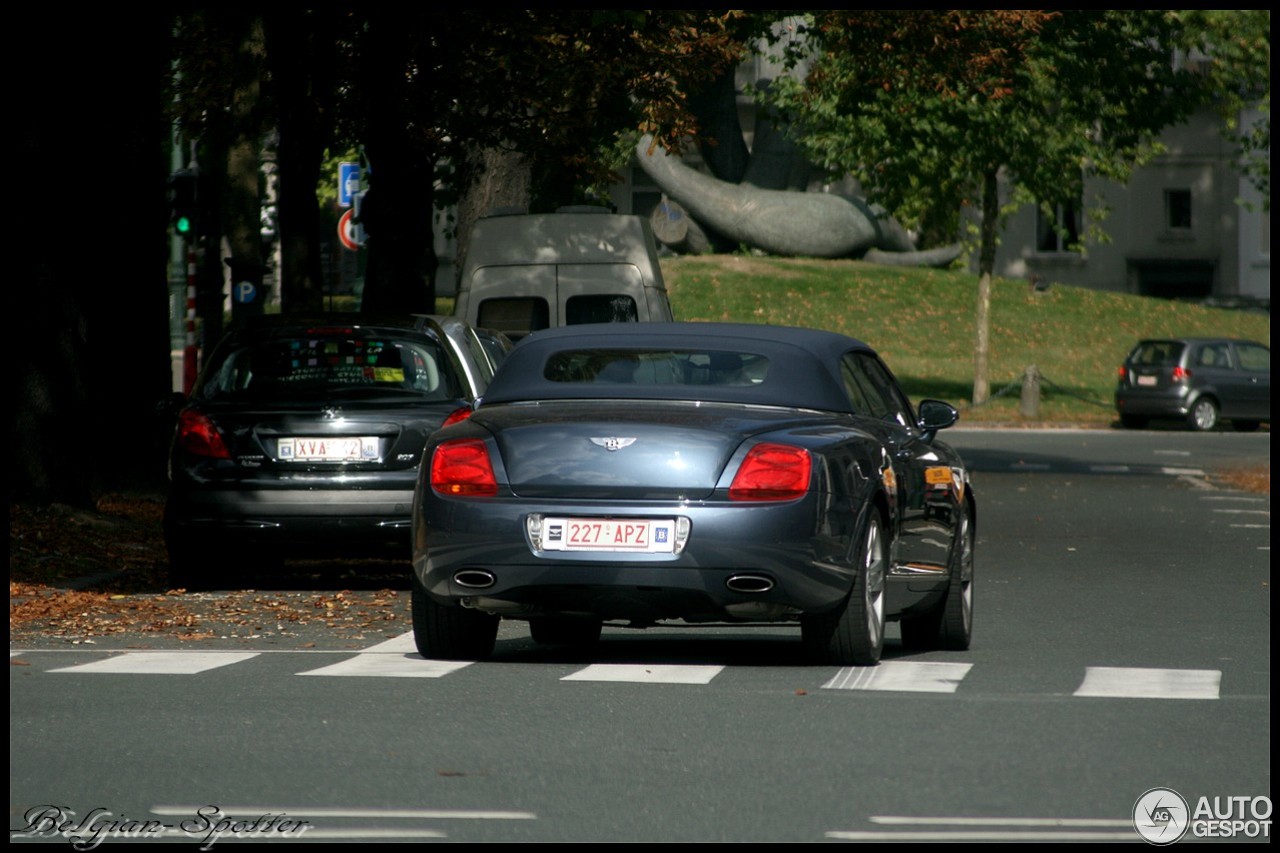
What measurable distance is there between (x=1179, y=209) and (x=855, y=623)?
6852 cm

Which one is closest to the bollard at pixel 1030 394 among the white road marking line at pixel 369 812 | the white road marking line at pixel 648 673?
the white road marking line at pixel 648 673

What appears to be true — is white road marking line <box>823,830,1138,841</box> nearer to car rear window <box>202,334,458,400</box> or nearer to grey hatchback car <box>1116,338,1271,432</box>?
car rear window <box>202,334,458,400</box>

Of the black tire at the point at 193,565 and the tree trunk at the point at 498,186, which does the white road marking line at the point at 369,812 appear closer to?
the black tire at the point at 193,565

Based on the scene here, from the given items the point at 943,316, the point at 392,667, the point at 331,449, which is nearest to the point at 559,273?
the point at 331,449

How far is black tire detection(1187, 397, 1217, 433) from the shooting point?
41.6 meters

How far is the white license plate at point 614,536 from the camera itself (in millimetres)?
9461

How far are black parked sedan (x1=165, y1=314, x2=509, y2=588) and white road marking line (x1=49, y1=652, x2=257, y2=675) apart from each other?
2972mm

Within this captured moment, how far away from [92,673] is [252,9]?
59.4 ft

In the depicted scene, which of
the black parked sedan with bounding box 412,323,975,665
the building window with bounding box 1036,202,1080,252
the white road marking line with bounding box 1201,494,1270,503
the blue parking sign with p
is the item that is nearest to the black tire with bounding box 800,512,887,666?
the black parked sedan with bounding box 412,323,975,665

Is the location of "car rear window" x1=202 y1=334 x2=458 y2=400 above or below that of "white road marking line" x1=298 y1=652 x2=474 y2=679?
above

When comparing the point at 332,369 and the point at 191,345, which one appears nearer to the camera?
the point at 332,369

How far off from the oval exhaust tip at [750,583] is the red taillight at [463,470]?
102cm

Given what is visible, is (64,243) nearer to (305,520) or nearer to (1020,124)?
(305,520)

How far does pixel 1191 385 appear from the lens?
4119 cm
